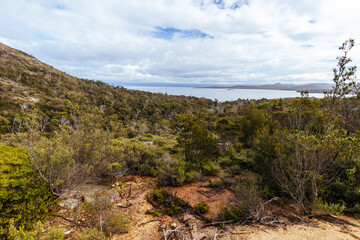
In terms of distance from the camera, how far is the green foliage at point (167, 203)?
5711mm

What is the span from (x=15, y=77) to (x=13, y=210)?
5300cm

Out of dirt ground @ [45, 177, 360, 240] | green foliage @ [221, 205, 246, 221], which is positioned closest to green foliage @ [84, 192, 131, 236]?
dirt ground @ [45, 177, 360, 240]

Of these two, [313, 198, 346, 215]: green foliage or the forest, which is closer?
Result: the forest

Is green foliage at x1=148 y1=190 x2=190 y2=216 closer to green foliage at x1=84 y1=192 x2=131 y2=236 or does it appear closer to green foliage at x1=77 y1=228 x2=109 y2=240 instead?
green foliage at x1=84 y1=192 x2=131 y2=236

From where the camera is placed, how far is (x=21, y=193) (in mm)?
4414

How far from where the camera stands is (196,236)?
4.44 meters

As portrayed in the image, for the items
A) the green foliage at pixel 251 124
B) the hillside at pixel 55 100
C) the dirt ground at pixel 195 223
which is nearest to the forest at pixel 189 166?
the green foliage at pixel 251 124

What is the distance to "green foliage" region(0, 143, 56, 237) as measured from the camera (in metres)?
4.05

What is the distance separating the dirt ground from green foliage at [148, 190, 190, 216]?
23cm

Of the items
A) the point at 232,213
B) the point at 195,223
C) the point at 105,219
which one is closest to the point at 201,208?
the point at 195,223

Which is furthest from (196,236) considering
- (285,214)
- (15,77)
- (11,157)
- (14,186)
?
(15,77)

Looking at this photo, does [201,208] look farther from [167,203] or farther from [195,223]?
[167,203]

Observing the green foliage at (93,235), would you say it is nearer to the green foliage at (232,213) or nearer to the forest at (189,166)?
the forest at (189,166)

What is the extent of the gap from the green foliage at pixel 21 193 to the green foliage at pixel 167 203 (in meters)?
3.51
